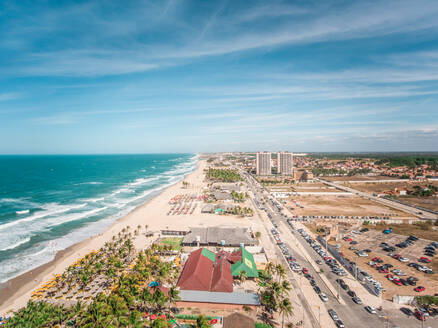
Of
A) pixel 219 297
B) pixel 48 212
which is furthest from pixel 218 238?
pixel 48 212

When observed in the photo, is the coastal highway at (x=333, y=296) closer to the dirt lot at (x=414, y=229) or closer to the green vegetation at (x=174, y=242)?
the green vegetation at (x=174, y=242)

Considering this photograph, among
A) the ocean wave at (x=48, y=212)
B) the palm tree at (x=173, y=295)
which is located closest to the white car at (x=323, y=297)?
the palm tree at (x=173, y=295)

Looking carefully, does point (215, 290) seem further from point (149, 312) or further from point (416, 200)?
point (416, 200)

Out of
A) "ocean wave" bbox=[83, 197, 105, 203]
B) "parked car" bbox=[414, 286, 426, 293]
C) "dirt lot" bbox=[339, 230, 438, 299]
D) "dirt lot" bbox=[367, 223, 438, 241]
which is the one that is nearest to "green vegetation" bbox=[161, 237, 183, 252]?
"dirt lot" bbox=[339, 230, 438, 299]

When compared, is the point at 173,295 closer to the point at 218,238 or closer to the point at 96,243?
the point at 218,238

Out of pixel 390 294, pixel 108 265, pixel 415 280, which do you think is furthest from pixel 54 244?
pixel 415 280
